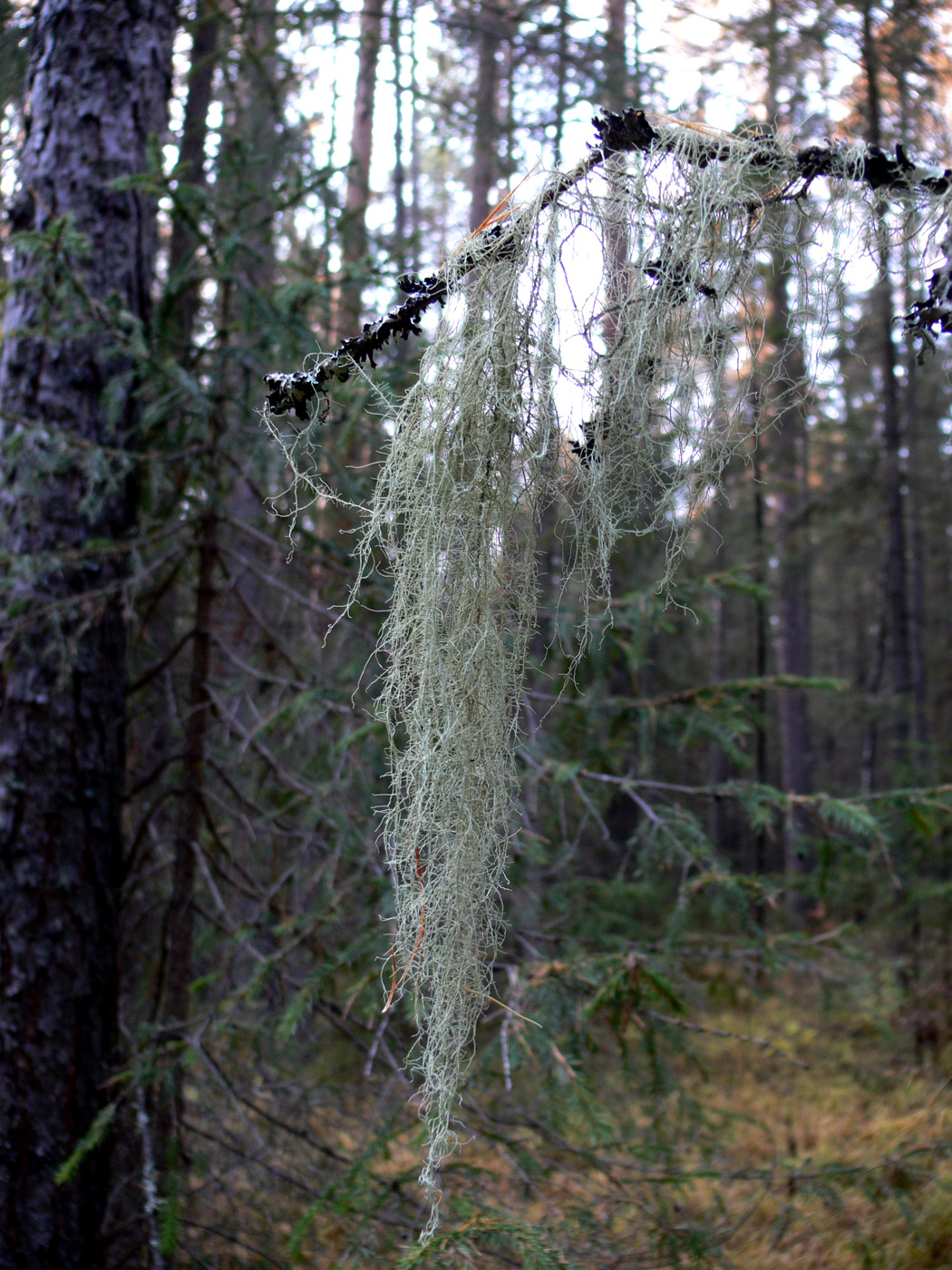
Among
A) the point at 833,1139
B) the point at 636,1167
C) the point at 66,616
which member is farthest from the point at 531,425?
the point at 833,1139

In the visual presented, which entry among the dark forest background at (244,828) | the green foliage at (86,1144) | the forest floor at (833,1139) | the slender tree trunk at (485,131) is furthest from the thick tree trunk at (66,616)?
the slender tree trunk at (485,131)

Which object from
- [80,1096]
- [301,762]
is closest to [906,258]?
[301,762]

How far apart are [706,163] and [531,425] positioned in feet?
1.62

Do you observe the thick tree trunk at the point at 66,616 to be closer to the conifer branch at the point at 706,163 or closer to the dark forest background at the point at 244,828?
the dark forest background at the point at 244,828

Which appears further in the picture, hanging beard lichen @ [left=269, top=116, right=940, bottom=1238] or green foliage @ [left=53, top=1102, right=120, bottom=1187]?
green foliage @ [left=53, top=1102, right=120, bottom=1187]

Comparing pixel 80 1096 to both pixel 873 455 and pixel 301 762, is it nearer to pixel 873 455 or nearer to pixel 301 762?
pixel 301 762

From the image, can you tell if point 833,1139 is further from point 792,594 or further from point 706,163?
point 792,594

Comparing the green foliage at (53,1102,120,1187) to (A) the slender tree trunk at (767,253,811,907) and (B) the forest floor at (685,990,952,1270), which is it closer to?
(B) the forest floor at (685,990,952,1270)

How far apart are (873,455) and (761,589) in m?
6.73

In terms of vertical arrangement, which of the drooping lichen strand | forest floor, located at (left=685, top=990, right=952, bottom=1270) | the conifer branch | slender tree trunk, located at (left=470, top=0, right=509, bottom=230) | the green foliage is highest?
slender tree trunk, located at (left=470, top=0, right=509, bottom=230)

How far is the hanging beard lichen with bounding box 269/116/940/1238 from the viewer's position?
1.33 meters

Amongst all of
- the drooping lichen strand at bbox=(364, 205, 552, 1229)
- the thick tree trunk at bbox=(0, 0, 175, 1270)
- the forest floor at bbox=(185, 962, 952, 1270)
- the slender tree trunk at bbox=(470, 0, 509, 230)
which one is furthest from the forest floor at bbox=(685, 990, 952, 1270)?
the slender tree trunk at bbox=(470, 0, 509, 230)

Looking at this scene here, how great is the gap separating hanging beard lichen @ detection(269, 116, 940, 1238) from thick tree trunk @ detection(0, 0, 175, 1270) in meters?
1.73

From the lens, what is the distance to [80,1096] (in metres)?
2.71
